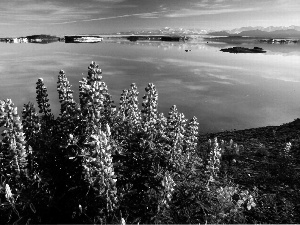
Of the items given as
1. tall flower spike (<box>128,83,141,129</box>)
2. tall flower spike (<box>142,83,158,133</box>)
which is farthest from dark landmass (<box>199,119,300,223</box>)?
tall flower spike (<box>128,83,141,129</box>)

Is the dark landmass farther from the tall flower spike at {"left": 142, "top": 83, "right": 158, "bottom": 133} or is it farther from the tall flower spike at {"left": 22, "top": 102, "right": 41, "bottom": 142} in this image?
the tall flower spike at {"left": 22, "top": 102, "right": 41, "bottom": 142}

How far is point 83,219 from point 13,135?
2.93 metres

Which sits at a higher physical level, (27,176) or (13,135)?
(13,135)

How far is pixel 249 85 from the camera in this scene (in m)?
49.0

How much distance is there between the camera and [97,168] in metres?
6.76

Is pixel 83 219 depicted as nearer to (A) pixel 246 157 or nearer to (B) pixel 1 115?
(B) pixel 1 115

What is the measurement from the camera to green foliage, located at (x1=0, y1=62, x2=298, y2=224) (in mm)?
6707

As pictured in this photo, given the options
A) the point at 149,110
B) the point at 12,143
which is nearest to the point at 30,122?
the point at 12,143

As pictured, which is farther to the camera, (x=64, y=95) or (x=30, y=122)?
(x=64, y=95)

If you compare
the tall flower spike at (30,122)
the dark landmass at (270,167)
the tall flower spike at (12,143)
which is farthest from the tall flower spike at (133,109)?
the dark landmass at (270,167)

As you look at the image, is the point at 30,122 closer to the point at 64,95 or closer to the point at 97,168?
the point at 64,95

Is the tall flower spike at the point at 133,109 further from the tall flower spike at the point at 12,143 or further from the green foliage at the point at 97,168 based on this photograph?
the tall flower spike at the point at 12,143

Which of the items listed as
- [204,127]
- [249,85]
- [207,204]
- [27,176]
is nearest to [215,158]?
[207,204]

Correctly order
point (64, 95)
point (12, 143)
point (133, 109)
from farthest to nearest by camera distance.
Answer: point (133, 109) → point (64, 95) → point (12, 143)
